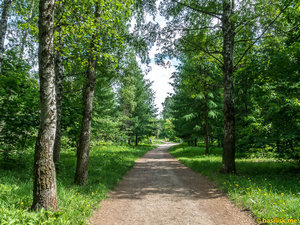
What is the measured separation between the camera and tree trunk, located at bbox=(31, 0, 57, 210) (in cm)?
385

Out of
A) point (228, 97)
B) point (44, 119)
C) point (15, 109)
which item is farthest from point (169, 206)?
point (15, 109)

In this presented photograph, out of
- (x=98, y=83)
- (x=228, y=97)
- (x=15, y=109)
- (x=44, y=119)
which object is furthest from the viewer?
(x=98, y=83)

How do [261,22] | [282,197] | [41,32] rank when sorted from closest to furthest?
1. [41,32]
2. [282,197]
3. [261,22]

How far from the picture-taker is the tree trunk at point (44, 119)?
385cm

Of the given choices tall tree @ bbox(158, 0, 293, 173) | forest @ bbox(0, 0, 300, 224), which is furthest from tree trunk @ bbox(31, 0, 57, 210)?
tall tree @ bbox(158, 0, 293, 173)

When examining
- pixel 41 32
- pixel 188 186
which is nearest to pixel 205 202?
pixel 188 186

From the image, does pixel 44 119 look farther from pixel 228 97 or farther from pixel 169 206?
pixel 228 97

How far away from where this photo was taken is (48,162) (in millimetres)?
3908

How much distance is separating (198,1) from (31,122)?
9.72m

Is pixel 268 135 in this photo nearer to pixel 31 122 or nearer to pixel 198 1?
pixel 198 1

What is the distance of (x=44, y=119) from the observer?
3.86m

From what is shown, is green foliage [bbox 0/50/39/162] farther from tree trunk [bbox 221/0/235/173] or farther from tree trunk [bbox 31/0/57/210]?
tree trunk [bbox 221/0/235/173]

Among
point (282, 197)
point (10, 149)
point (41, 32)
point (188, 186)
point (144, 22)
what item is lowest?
point (188, 186)

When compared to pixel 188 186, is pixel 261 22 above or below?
above
